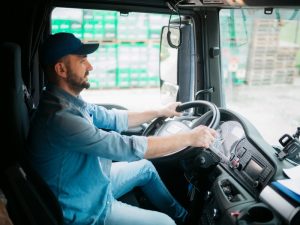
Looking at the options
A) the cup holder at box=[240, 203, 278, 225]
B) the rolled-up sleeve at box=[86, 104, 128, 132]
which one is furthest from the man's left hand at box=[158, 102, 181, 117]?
the cup holder at box=[240, 203, 278, 225]

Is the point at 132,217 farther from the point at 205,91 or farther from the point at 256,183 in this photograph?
the point at 205,91

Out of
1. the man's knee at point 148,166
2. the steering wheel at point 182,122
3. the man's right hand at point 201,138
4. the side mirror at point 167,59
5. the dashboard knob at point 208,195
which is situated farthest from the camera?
the side mirror at point 167,59

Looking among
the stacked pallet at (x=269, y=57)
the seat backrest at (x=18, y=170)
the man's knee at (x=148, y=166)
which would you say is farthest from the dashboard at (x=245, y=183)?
the seat backrest at (x=18, y=170)

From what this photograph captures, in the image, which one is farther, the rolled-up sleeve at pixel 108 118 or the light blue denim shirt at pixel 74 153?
the rolled-up sleeve at pixel 108 118

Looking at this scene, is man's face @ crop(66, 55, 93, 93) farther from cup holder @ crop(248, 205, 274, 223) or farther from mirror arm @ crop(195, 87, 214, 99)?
mirror arm @ crop(195, 87, 214, 99)

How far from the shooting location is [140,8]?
114 inches

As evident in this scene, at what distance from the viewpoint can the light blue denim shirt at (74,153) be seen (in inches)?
68.8

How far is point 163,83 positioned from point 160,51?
0.32 metres

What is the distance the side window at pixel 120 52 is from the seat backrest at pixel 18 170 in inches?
49.4

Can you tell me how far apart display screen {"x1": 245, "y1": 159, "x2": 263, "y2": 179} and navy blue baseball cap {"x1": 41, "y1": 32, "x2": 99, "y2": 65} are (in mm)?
1161

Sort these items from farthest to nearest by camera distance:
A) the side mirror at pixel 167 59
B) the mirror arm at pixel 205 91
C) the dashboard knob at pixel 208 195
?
the side mirror at pixel 167 59 → the mirror arm at pixel 205 91 → the dashboard knob at pixel 208 195

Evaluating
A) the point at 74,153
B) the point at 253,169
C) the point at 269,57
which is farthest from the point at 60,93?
the point at 269,57

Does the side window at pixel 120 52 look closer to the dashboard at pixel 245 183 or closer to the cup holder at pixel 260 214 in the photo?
the dashboard at pixel 245 183

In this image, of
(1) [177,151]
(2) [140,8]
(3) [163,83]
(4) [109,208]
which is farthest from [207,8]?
(4) [109,208]
